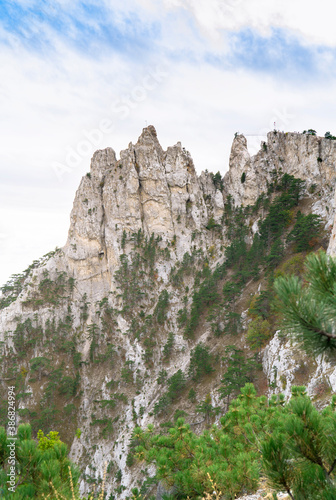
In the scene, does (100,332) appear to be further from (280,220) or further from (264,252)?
(280,220)

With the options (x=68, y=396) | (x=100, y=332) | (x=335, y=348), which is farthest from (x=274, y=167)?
(x=335, y=348)

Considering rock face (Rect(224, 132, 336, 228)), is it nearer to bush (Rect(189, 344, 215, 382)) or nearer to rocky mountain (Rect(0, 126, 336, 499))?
rocky mountain (Rect(0, 126, 336, 499))

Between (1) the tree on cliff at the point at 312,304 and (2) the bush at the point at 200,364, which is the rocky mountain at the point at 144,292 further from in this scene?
(1) the tree on cliff at the point at 312,304

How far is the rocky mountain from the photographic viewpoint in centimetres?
3384

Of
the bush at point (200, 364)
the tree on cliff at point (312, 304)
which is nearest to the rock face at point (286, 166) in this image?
the bush at point (200, 364)

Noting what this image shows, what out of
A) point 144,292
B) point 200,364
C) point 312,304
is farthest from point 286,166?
point 312,304

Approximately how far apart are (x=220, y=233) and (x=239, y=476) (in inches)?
1871

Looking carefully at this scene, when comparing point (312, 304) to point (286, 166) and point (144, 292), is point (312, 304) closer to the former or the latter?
point (144, 292)

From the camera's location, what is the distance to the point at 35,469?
12.0ft

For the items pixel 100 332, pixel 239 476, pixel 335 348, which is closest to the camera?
pixel 335 348

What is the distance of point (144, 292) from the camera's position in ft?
156

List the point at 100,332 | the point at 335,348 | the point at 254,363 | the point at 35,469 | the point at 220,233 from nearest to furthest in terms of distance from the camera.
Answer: the point at 335,348
the point at 35,469
the point at 254,363
the point at 100,332
the point at 220,233

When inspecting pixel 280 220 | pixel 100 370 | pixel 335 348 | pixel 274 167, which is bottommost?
pixel 100 370

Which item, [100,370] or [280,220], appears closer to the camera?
[280,220]
